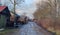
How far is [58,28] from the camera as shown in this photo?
27203 mm

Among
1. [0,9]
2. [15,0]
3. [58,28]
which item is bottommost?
[58,28]

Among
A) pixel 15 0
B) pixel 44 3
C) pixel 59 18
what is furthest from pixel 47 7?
pixel 59 18

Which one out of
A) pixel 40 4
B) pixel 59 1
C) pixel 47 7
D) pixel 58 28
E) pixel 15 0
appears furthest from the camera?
pixel 40 4

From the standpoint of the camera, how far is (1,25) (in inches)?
1101

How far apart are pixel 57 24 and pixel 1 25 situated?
8951mm

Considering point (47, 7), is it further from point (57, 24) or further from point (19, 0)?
point (57, 24)

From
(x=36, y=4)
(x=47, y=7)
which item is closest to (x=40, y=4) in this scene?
(x=36, y=4)

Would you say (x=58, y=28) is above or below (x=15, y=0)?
below

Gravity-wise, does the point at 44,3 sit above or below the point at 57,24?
above

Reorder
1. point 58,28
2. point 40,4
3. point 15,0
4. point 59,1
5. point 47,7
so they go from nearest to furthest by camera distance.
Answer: point 58,28 < point 59,1 < point 15,0 < point 47,7 < point 40,4

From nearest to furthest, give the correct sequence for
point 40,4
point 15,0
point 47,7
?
point 15,0 → point 47,7 → point 40,4

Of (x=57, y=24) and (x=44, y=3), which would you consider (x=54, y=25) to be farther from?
(x=44, y=3)

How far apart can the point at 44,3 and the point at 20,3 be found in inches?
260

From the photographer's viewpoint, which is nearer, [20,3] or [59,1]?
[59,1]
